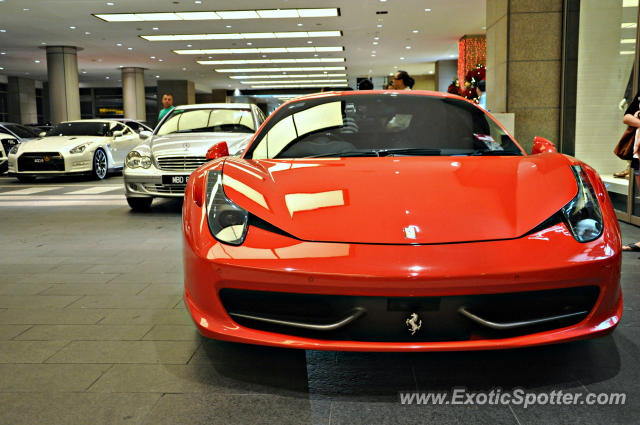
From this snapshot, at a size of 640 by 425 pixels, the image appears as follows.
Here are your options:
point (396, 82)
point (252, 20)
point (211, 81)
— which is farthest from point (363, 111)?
point (211, 81)

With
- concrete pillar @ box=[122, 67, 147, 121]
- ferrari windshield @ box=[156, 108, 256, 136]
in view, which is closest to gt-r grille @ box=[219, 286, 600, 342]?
ferrari windshield @ box=[156, 108, 256, 136]

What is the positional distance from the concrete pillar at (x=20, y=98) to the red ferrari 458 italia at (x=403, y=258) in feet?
128

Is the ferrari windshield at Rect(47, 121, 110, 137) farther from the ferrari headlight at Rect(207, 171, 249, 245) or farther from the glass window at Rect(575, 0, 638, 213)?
the ferrari headlight at Rect(207, 171, 249, 245)

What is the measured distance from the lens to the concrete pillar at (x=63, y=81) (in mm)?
23281

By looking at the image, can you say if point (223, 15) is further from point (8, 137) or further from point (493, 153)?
point (493, 153)

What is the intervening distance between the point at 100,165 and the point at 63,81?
44.2ft

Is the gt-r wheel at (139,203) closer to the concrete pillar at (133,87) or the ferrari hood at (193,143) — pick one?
the ferrari hood at (193,143)

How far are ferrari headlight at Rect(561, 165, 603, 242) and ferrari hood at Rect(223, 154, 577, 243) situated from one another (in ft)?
0.10

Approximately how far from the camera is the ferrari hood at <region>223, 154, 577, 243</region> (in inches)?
77.4

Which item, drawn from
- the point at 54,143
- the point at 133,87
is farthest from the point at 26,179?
the point at 133,87

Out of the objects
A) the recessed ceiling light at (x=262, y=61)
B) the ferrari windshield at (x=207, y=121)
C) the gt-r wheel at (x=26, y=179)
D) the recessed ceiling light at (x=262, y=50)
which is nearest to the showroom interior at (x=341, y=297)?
the ferrari windshield at (x=207, y=121)

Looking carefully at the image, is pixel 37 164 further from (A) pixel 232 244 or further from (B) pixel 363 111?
(A) pixel 232 244

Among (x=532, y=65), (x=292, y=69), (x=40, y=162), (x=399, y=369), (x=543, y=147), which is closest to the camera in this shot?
(x=399, y=369)

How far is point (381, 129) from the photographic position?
302cm
